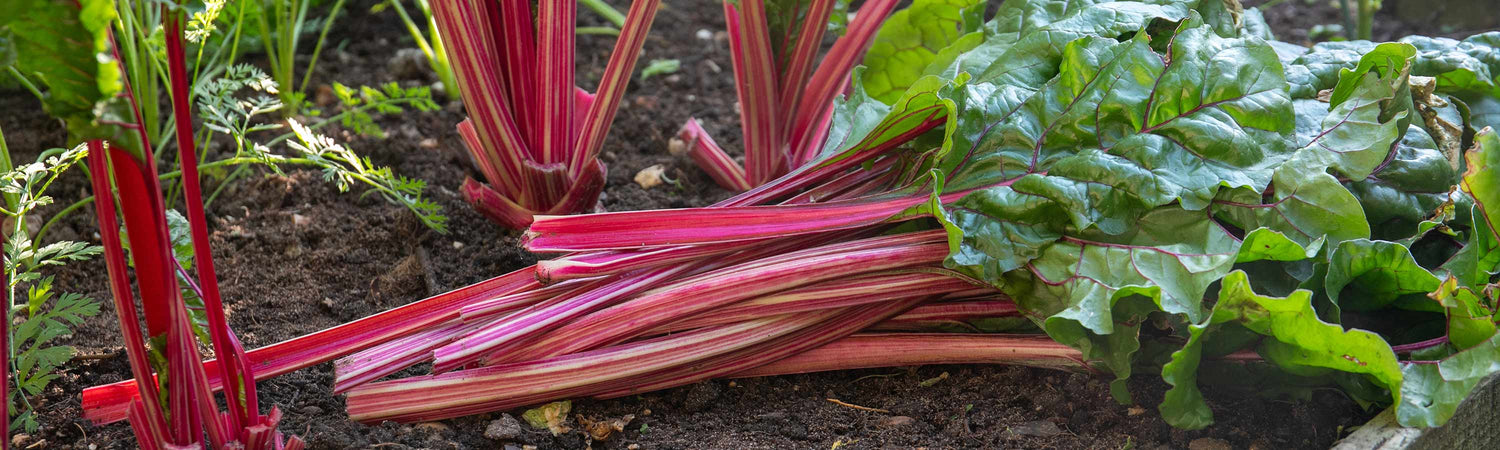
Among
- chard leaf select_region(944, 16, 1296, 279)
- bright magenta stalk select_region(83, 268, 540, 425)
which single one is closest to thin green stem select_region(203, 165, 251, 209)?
bright magenta stalk select_region(83, 268, 540, 425)

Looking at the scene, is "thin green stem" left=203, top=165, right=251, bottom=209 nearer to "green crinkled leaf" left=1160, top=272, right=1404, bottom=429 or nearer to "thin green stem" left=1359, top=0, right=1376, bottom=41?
"green crinkled leaf" left=1160, top=272, right=1404, bottom=429

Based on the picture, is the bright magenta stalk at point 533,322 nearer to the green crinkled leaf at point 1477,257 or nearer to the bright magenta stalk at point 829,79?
the bright magenta stalk at point 829,79

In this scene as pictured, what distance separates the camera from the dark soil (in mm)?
1415

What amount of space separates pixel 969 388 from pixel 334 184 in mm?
1247

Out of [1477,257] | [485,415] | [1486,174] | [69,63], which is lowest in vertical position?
[485,415]

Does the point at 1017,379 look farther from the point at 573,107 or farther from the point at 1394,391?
the point at 573,107

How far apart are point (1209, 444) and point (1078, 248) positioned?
1.05ft

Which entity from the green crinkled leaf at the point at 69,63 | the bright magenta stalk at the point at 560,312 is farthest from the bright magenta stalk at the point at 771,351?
the green crinkled leaf at the point at 69,63

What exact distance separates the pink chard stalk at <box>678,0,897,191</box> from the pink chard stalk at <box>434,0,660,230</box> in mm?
200

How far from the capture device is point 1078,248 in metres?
1.38

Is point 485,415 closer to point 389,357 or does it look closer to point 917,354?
point 389,357

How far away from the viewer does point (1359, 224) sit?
1.32 meters

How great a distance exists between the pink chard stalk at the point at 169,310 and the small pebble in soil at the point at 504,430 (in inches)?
9.5

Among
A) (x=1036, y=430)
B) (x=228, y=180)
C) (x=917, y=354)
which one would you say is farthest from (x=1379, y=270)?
(x=228, y=180)
